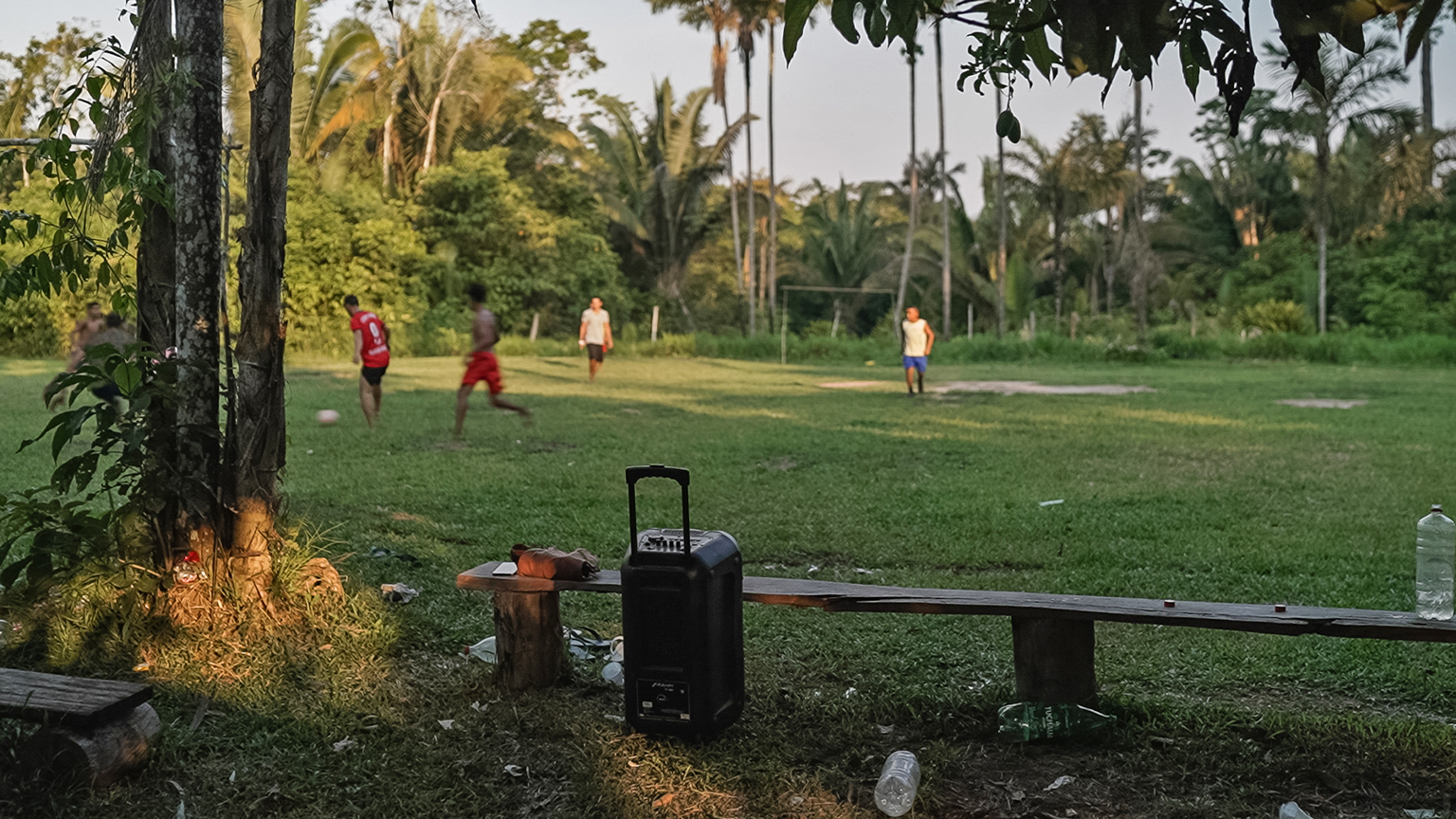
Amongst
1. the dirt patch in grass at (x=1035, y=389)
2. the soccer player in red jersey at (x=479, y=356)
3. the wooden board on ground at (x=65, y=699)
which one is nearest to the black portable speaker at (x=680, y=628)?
the wooden board on ground at (x=65, y=699)

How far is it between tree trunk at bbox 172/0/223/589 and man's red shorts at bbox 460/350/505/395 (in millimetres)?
8254

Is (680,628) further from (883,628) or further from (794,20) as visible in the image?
(794,20)

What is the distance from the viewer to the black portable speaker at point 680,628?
3891 millimetres

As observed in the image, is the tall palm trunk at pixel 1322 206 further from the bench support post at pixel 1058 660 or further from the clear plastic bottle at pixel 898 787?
the clear plastic bottle at pixel 898 787

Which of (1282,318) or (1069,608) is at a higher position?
(1282,318)

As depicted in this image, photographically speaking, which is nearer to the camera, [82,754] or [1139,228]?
[82,754]

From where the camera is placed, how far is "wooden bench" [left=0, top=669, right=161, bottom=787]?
11.7 feet

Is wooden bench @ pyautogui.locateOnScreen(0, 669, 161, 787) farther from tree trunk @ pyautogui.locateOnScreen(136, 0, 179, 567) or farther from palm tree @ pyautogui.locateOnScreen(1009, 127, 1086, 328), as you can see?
palm tree @ pyautogui.locateOnScreen(1009, 127, 1086, 328)

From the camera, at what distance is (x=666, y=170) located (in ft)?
126

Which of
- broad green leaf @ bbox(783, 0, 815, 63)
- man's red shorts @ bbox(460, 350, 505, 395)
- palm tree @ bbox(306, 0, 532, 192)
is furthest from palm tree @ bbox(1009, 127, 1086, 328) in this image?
broad green leaf @ bbox(783, 0, 815, 63)

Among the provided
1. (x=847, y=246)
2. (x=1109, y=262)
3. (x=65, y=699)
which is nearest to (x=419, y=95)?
(x=847, y=246)

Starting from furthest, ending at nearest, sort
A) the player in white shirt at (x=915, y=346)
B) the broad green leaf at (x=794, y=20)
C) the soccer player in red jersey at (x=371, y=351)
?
the player in white shirt at (x=915, y=346) < the soccer player in red jersey at (x=371, y=351) < the broad green leaf at (x=794, y=20)

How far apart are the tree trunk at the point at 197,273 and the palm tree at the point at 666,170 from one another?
33.5m

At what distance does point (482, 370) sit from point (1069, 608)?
1018 cm
